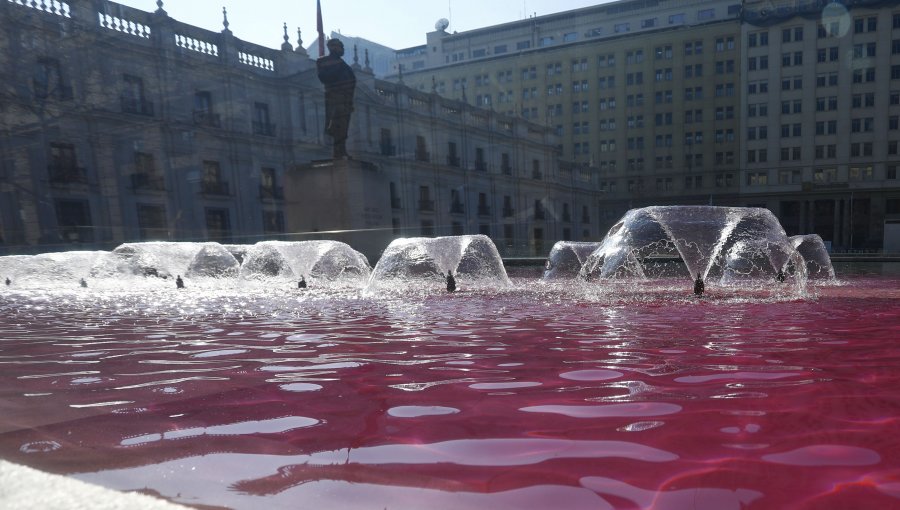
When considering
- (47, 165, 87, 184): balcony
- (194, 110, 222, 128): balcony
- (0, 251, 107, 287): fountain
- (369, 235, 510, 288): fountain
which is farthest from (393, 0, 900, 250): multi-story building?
(0, 251, 107, 287): fountain

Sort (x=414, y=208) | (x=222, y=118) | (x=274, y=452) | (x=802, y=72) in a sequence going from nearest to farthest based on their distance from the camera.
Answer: (x=274, y=452) → (x=222, y=118) → (x=414, y=208) → (x=802, y=72)

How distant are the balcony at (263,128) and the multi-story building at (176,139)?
73 mm

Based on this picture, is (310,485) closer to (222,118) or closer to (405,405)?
(405,405)

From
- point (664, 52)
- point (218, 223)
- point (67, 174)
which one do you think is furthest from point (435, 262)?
point (664, 52)

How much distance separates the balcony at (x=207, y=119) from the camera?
26.0 meters

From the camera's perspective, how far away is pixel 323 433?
1934 mm

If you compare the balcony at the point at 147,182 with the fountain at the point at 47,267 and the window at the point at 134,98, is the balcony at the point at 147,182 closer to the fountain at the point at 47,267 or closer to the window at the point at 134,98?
the window at the point at 134,98

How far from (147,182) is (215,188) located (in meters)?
3.19

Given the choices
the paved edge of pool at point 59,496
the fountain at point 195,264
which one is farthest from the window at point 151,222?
the paved edge of pool at point 59,496

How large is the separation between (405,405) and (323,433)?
442mm

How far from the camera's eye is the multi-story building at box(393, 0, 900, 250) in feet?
160

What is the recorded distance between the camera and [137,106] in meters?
24.1

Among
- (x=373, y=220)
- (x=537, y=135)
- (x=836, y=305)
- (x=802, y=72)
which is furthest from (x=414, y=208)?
(x=802, y=72)

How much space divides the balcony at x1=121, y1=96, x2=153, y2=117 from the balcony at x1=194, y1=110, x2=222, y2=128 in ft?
6.93
